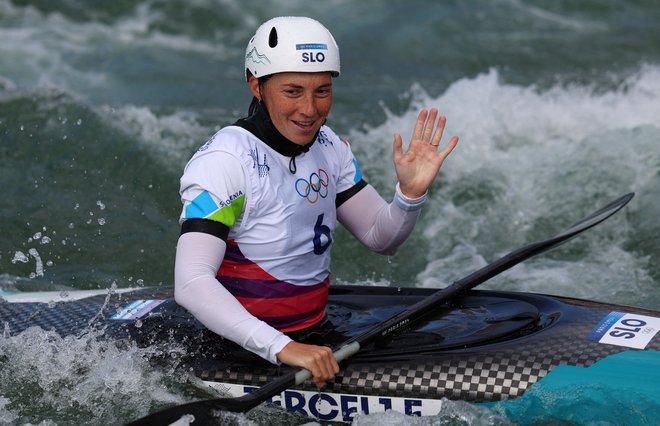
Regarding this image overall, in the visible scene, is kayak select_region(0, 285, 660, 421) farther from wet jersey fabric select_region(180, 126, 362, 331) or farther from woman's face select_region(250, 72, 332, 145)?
woman's face select_region(250, 72, 332, 145)

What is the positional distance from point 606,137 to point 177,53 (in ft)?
16.2

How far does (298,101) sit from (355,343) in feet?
2.90

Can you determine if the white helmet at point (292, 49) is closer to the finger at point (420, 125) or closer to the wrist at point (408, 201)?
the finger at point (420, 125)

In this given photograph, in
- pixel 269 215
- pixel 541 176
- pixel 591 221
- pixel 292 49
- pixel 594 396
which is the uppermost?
pixel 292 49

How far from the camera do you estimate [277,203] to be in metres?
3.67

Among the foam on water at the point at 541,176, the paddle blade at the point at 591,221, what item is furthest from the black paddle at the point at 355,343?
the foam on water at the point at 541,176

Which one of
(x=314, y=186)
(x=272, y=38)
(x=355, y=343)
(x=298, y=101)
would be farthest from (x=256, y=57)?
(x=355, y=343)

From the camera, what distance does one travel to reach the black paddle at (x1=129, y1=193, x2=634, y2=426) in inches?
131

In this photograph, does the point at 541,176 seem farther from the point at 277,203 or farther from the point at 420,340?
the point at 277,203

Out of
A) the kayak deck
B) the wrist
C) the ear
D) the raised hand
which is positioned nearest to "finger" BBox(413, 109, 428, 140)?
the raised hand

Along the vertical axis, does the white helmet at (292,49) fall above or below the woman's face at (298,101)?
above

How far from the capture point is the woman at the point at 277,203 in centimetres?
343

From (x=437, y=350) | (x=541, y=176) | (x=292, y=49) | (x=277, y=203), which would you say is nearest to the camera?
(x=292, y=49)

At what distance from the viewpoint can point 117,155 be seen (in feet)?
25.1
